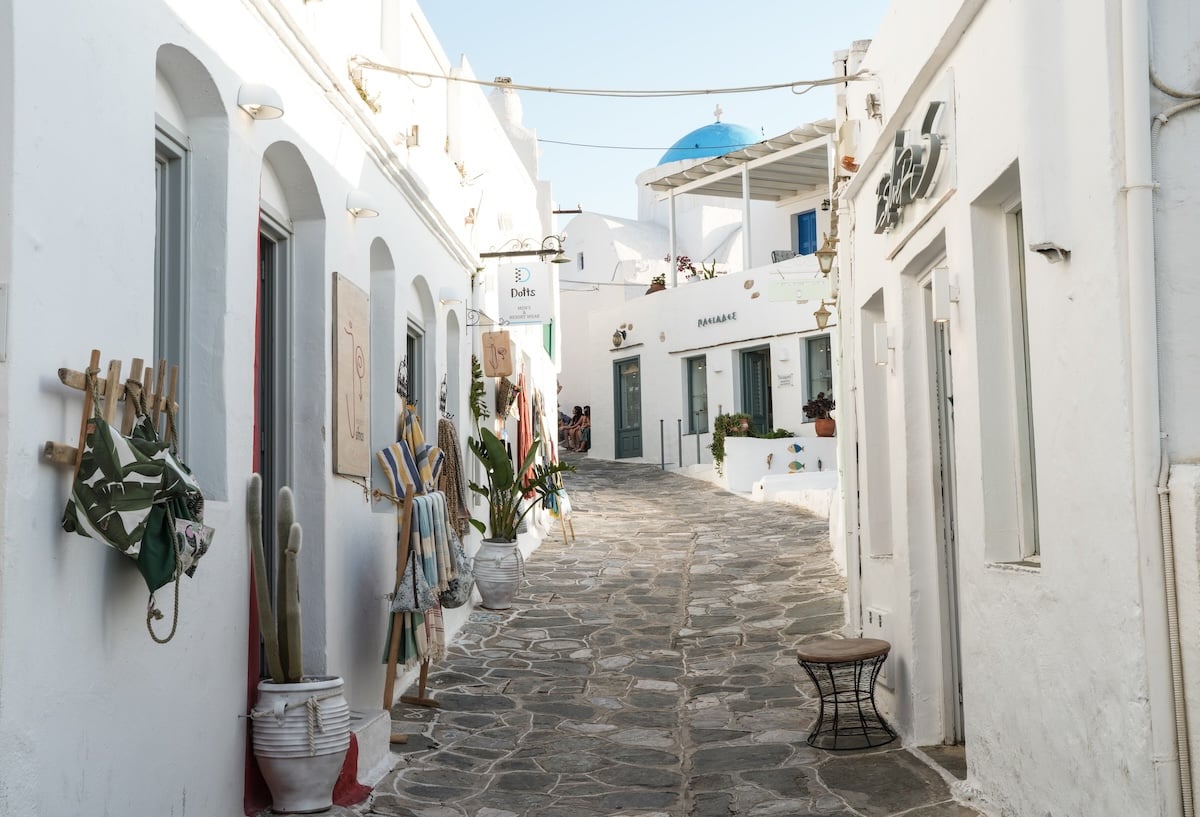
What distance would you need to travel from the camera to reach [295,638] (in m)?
5.47

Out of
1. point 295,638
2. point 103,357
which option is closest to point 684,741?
point 295,638

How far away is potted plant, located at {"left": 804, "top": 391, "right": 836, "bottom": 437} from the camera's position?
66.5 ft

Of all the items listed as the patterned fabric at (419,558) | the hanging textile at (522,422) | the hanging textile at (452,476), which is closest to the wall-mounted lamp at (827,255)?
the hanging textile at (452,476)

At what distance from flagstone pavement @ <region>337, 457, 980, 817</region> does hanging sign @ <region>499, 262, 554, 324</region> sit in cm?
279

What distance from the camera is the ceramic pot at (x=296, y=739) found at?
5398 millimetres

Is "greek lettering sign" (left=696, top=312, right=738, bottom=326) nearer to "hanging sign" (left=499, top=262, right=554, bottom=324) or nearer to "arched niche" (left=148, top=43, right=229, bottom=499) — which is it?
"hanging sign" (left=499, top=262, right=554, bottom=324)

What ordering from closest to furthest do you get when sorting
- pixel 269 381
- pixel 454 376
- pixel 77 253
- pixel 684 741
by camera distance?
1. pixel 77 253
2. pixel 269 381
3. pixel 684 741
4. pixel 454 376

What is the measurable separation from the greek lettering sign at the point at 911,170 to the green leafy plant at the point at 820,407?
13.3 metres

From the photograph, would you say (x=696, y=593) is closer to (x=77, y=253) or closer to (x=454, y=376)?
(x=454, y=376)

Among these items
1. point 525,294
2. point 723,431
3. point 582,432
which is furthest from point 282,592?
point 582,432

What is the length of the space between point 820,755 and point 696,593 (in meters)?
4.95

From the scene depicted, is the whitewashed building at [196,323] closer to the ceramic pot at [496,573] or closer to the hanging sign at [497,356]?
the ceramic pot at [496,573]

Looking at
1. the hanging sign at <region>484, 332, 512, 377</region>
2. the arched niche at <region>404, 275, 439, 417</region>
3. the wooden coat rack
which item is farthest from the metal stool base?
the hanging sign at <region>484, 332, 512, 377</region>

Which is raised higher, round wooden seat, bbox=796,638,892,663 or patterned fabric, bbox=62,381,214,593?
patterned fabric, bbox=62,381,214,593
